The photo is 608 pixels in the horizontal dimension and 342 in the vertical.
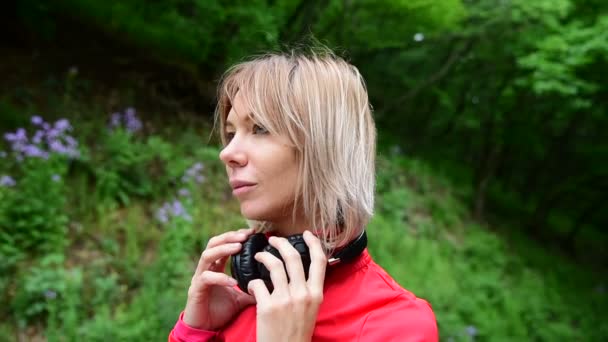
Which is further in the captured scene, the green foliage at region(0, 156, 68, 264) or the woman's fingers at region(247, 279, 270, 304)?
the green foliage at region(0, 156, 68, 264)

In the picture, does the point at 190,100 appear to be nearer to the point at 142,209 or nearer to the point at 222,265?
the point at 142,209

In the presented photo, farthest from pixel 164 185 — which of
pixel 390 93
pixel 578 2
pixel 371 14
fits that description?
pixel 390 93

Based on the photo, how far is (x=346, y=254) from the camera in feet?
3.68

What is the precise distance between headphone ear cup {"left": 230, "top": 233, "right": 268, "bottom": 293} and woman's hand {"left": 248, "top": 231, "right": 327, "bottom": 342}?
48mm

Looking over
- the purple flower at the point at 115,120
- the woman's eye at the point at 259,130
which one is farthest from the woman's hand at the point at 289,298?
the purple flower at the point at 115,120

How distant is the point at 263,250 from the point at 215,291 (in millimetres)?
258

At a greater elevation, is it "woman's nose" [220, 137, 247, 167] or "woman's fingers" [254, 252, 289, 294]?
"woman's nose" [220, 137, 247, 167]

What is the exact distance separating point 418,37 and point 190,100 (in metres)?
3.95

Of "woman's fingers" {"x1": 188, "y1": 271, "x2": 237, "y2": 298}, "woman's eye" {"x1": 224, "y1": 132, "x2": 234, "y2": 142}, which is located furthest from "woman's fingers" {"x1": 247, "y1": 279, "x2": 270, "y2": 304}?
"woman's eye" {"x1": 224, "y1": 132, "x2": 234, "y2": 142}

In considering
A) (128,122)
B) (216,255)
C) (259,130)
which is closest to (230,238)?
(216,255)

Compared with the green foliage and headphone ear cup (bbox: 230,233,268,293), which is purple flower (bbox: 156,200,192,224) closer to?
the green foliage

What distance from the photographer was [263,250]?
1097mm

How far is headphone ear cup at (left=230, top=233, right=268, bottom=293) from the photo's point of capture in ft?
3.50

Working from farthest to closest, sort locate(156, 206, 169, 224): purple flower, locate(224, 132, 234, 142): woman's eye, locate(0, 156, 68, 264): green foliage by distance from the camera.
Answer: locate(156, 206, 169, 224): purple flower → locate(0, 156, 68, 264): green foliage → locate(224, 132, 234, 142): woman's eye
